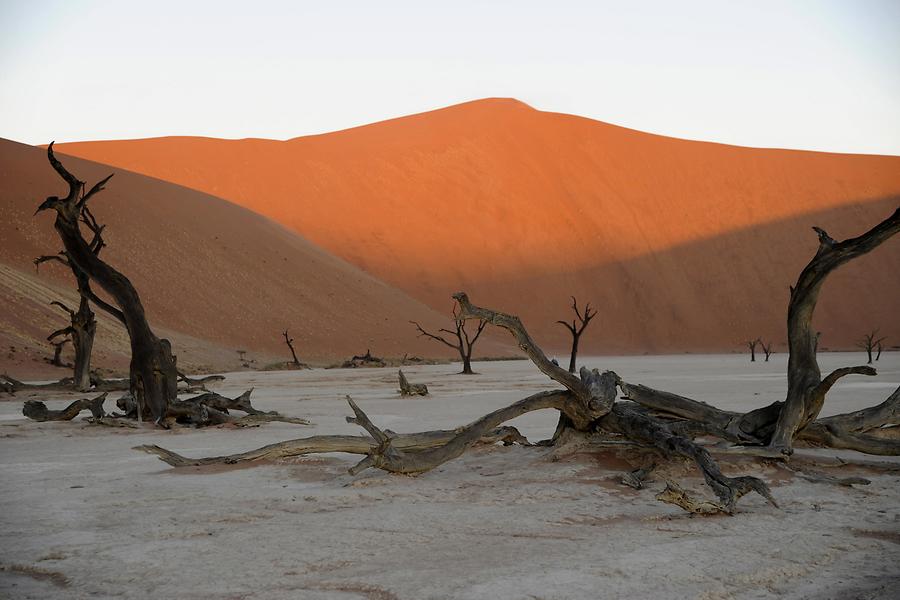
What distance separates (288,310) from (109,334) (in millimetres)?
14659

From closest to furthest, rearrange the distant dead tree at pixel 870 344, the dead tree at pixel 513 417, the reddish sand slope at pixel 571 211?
the dead tree at pixel 513 417, the distant dead tree at pixel 870 344, the reddish sand slope at pixel 571 211

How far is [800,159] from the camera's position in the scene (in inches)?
3467

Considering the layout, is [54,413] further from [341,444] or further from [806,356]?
[806,356]

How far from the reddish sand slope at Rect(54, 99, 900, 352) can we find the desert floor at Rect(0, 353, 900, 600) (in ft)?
185

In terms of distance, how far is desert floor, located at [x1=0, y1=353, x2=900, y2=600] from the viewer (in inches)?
158

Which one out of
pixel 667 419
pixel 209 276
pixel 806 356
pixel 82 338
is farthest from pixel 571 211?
pixel 806 356

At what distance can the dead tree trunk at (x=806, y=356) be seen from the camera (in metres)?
6.55

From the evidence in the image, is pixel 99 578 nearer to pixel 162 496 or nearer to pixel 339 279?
pixel 162 496

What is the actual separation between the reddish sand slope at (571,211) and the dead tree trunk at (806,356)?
184 ft

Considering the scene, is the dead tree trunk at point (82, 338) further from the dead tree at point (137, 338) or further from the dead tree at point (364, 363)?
the dead tree at point (364, 363)

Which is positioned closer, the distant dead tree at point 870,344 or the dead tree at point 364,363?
the distant dead tree at point 870,344

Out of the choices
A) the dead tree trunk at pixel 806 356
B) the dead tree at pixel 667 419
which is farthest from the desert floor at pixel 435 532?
the dead tree trunk at pixel 806 356

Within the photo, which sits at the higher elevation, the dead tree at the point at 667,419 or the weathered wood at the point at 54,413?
the dead tree at the point at 667,419

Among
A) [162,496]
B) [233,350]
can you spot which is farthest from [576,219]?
[162,496]
